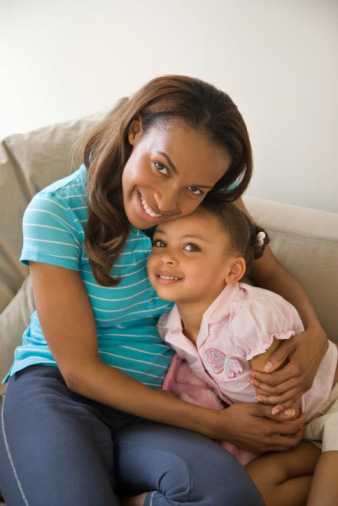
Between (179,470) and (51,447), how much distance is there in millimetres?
238

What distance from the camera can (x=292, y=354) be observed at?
55.4 inches

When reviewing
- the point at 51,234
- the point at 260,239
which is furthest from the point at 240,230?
the point at 51,234

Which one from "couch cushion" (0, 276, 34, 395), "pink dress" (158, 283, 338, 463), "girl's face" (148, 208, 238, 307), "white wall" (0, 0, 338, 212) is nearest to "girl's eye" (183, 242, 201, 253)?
"girl's face" (148, 208, 238, 307)

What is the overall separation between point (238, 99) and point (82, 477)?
3.75ft

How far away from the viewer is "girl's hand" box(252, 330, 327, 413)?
1.36m

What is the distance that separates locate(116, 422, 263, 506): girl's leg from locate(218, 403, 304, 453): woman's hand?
2.6 inches

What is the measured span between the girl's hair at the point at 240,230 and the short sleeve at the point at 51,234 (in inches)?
11.5

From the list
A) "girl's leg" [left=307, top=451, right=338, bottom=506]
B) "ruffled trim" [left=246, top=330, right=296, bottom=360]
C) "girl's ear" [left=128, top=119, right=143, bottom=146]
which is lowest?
"girl's leg" [left=307, top=451, right=338, bottom=506]

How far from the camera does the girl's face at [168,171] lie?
4.06 feet

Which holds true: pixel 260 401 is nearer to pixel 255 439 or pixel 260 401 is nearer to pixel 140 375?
pixel 255 439

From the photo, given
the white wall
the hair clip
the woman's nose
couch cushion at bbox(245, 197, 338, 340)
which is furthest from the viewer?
the white wall

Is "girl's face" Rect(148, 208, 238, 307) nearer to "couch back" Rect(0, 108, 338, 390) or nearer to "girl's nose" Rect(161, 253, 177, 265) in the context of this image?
"girl's nose" Rect(161, 253, 177, 265)

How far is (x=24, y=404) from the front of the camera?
132 centimetres

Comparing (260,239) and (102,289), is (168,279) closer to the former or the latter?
(102,289)
